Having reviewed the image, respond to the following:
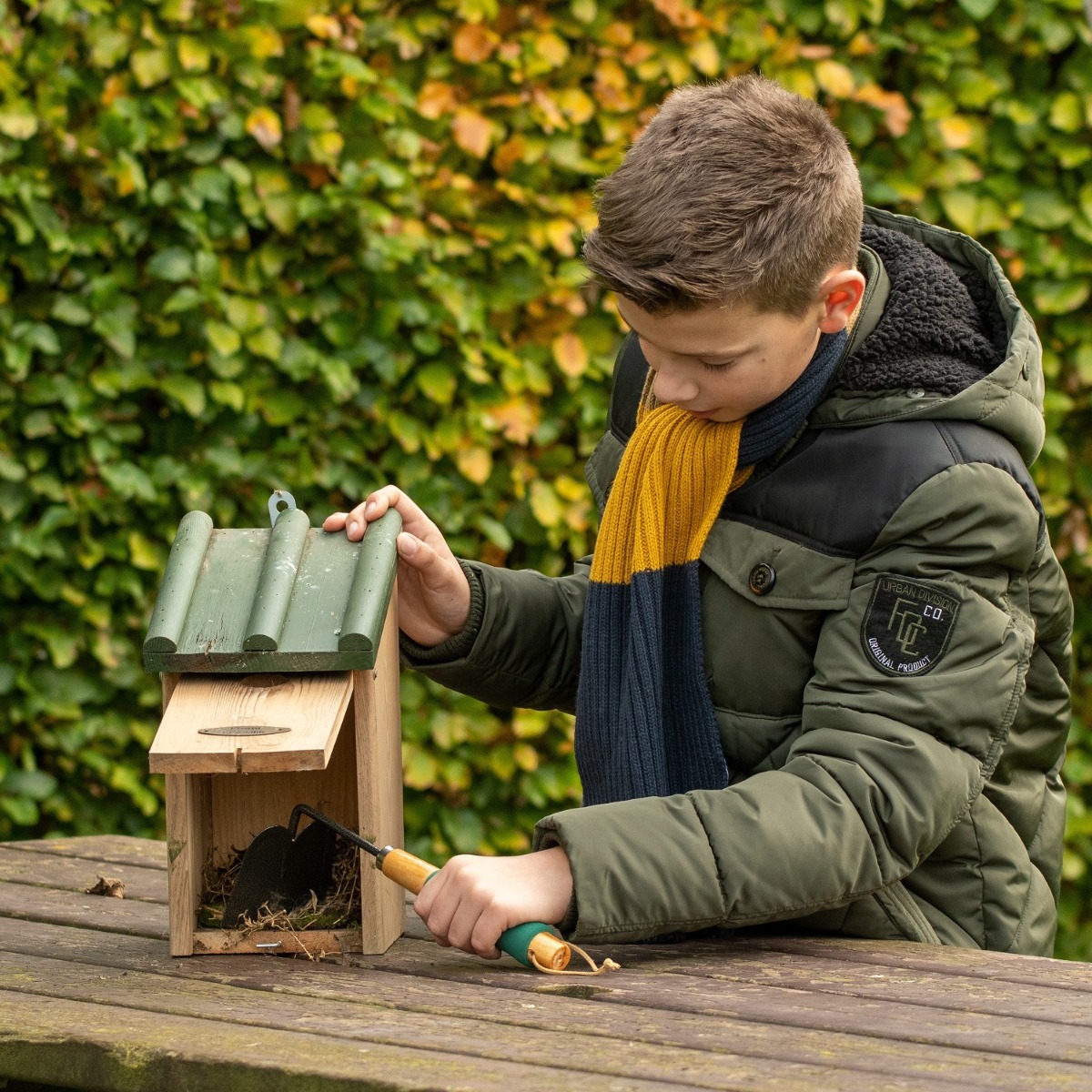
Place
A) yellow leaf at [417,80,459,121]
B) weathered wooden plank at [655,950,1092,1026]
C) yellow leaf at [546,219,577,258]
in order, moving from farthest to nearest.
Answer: yellow leaf at [546,219,577,258]
yellow leaf at [417,80,459,121]
weathered wooden plank at [655,950,1092,1026]

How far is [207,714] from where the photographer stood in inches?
75.9

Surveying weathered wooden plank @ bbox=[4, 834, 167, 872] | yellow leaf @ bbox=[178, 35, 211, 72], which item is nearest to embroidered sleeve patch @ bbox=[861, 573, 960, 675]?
weathered wooden plank @ bbox=[4, 834, 167, 872]

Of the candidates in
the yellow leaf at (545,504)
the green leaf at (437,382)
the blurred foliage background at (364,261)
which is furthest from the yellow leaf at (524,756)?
the green leaf at (437,382)

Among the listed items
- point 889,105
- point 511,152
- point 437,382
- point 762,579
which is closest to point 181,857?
point 762,579

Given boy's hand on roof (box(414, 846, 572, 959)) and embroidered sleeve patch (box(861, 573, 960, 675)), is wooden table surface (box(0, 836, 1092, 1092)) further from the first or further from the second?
embroidered sleeve patch (box(861, 573, 960, 675))

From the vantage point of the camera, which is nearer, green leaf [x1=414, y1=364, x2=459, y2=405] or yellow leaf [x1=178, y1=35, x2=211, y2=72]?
yellow leaf [x1=178, y1=35, x2=211, y2=72]

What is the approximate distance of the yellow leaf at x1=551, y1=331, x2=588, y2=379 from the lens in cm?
388

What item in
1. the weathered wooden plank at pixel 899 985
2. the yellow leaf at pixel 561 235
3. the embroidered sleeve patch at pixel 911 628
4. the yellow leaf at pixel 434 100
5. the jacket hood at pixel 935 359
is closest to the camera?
the weathered wooden plank at pixel 899 985

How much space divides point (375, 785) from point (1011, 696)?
0.77 m

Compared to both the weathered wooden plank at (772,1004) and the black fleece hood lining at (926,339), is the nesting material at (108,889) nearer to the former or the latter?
the weathered wooden plank at (772,1004)

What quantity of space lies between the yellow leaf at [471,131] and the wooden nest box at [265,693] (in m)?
1.81

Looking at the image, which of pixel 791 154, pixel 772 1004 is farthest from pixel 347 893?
pixel 791 154

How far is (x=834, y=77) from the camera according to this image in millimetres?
3996

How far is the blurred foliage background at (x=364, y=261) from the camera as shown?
3.44 m
